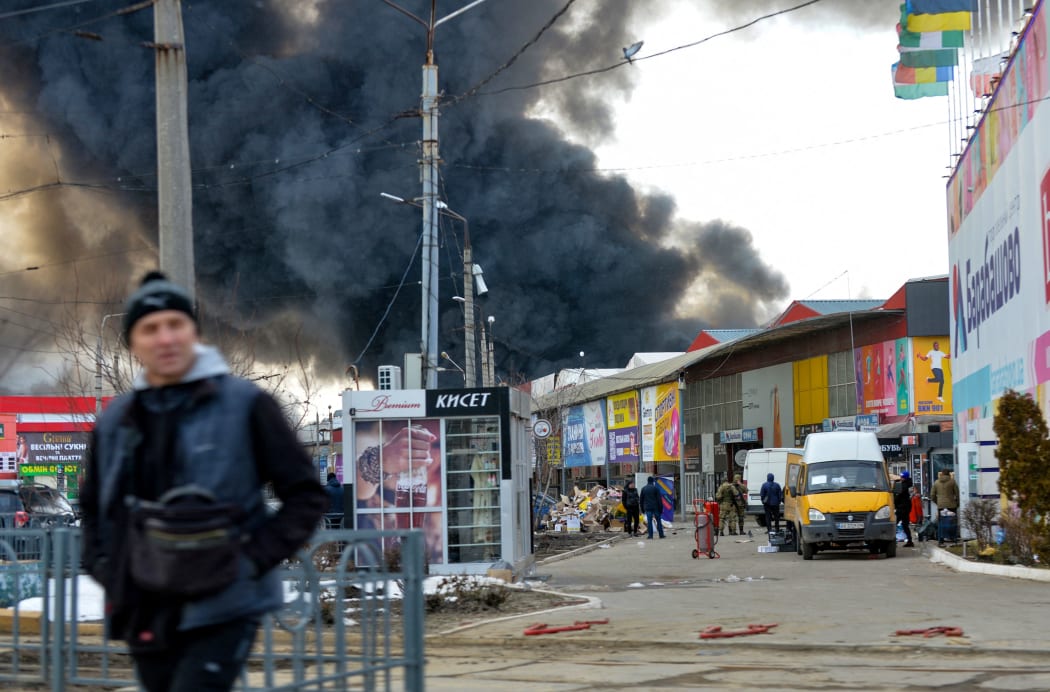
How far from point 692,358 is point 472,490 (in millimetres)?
36426

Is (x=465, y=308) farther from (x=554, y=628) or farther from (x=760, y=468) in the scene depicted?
(x=554, y=628)

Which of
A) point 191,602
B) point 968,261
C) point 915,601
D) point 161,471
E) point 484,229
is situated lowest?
point 915,601

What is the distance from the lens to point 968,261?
33656 mm

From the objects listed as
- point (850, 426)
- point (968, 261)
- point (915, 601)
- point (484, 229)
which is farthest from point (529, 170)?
point (915, 601)

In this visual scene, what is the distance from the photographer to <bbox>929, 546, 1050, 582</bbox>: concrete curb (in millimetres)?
20156

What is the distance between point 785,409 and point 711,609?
46.6 metres

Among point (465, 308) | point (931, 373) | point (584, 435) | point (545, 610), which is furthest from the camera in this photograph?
point (584, 435)

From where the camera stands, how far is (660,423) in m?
59.6

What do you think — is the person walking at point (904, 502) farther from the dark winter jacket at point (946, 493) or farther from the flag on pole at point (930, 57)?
the flag on pole at point (930, 57)

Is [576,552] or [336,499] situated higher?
[336,499]

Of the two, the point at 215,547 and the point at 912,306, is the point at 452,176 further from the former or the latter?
the point at 215,547

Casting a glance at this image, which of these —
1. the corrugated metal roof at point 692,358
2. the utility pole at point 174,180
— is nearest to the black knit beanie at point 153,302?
the utility pole at point 174,180

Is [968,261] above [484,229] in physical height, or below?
below

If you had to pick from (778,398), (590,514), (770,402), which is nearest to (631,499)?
(590,514)
